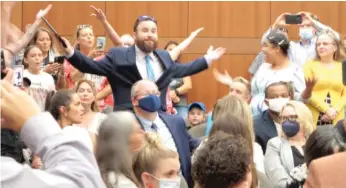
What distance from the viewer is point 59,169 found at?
1321 millimetres

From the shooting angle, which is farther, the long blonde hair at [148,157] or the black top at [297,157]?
the black top at [297,157]

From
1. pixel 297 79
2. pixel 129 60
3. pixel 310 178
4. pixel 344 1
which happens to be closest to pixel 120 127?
pixel 310 178

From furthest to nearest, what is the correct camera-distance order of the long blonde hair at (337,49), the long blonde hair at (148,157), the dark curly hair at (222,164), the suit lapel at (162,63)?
1. the long blonde hair at (337,49)
2. the suit lapel at (162,63)
3. the long blonde hair at (148,157)
4. the dark curly hair at (222,164)

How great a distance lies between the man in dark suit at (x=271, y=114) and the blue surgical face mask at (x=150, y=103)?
0.84 meters

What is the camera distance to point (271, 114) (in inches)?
202

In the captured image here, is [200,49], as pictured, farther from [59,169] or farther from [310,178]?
[59,169]

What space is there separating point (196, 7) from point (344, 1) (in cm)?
171

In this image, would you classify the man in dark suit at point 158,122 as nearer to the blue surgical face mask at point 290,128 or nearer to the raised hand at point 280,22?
the blue surgical face mask at point 290,128

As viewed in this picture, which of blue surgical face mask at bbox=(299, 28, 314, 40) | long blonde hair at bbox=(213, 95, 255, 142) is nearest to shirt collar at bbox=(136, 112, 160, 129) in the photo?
long blonde hair at bbox=(213, 95, 255, 142)

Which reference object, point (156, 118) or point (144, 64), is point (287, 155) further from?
point (144, 64)

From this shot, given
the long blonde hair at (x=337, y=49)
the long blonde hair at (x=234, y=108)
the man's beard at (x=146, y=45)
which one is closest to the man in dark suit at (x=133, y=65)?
the man's beard at (x=146, y=45)

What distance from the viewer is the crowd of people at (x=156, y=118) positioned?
1.34 m

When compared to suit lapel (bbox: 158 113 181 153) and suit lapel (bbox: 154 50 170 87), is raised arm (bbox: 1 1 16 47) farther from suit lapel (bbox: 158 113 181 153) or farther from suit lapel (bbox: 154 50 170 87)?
suit lapel (bbox: 154 50 170 87)

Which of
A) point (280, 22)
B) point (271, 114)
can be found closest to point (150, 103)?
point (271, 114)
